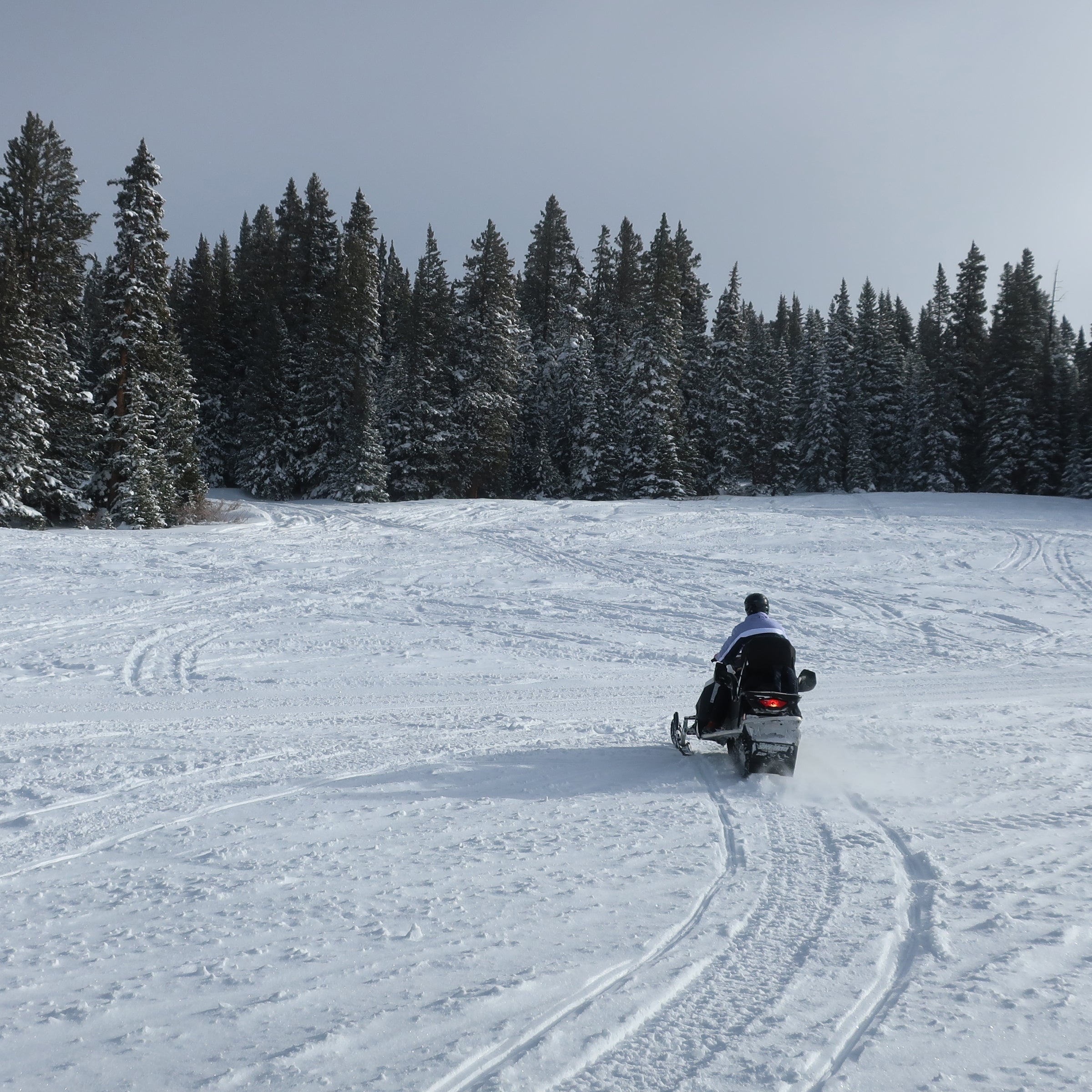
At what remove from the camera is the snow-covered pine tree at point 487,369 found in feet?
139

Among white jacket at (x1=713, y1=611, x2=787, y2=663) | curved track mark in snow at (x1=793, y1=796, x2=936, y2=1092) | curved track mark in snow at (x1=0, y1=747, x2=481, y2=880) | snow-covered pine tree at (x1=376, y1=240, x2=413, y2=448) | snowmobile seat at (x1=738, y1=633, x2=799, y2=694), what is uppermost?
snow-covered pine tree at (x1=376, y1=240, x2=413, y2=448)

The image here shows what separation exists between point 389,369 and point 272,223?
2096 cm

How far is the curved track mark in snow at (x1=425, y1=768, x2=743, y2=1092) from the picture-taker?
3.24m

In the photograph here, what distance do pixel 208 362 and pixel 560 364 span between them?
19843 mm

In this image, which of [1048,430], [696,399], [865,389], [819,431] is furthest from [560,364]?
[1048,430]

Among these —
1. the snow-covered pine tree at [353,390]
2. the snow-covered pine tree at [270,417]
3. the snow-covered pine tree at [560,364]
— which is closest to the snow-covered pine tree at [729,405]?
the snow-covered pine tree at [560,364]

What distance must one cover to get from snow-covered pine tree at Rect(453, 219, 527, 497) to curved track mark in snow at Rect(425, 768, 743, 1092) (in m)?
38.1

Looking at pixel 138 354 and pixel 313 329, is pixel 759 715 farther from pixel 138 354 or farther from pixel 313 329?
pixel 313 329

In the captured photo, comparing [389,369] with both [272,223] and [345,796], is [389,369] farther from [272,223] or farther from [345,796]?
[345,796]

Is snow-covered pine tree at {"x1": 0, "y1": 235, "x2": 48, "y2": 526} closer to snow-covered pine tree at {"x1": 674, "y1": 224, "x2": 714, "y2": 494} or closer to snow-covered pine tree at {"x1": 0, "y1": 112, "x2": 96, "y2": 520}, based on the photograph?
snow-covered pine tree at {"x1": 0, "y1": 112, "x2": 96, "y2": 520}

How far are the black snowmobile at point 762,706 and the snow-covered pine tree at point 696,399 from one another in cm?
3483

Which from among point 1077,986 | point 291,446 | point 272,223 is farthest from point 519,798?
point 272,223

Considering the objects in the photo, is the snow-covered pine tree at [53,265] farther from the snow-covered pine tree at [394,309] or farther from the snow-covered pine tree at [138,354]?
the snow-covered pine tree at [394,309]

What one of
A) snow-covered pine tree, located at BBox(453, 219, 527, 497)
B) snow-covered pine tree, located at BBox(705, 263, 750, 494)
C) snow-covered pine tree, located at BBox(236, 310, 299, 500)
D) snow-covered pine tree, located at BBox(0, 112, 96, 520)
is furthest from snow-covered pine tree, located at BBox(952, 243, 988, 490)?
snow-covered pine tree, located at BBox(0, 112, 96, 520)
